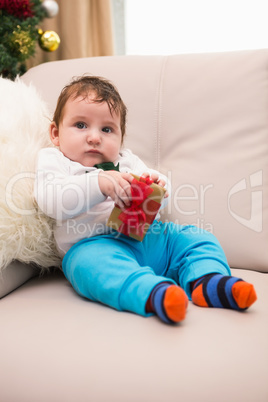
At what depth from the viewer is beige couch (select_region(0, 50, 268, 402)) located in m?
0.57

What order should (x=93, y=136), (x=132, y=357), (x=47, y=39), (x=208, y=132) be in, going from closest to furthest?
(x=132, y=357)
(x=93, y=136)
(x=208, y=132)
(x=47, y=39)

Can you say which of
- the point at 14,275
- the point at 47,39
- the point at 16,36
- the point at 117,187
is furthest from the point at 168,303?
the point at 47,39

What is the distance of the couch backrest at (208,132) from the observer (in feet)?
3.52

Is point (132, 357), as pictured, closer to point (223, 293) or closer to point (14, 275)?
point (223, 293)

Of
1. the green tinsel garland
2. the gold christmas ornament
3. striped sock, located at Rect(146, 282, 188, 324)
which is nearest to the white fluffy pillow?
striped sock, located at Rect(146, 282, 188, 324)

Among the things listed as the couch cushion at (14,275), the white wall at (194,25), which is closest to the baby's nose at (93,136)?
the couch cushion at (14,275)

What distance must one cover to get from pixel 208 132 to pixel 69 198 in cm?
50

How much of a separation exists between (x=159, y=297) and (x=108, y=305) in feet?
0.47

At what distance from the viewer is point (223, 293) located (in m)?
0.74

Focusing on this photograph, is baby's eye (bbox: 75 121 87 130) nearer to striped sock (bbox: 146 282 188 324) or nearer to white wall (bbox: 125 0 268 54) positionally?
striped sock (bbox: 146 282 188 324)

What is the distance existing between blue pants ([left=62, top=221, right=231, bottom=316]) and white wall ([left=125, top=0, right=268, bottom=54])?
1.28 m

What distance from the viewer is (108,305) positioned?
0.77 meters

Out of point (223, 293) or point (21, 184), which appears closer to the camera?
point (223, 293)

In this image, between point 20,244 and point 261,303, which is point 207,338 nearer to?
point 261,303
